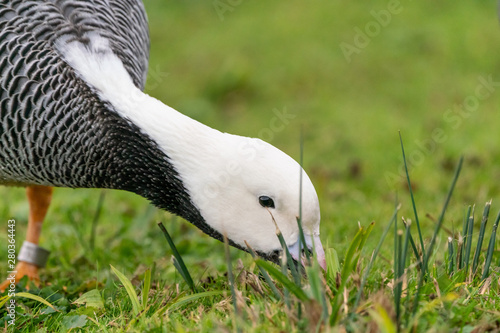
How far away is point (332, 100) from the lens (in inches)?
314

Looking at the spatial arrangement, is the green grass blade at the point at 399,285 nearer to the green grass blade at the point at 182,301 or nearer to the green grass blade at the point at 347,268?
the green grass blade at the point at 347,268

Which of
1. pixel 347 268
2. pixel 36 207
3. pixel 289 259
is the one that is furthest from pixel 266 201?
pixel 36 207

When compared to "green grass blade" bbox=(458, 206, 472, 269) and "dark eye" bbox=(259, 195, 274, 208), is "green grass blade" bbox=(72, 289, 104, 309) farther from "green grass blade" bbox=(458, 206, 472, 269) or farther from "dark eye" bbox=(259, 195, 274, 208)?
"green grass blade" bbox=(458, 206, 472, 269)

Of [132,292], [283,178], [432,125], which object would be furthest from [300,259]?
[432,125]

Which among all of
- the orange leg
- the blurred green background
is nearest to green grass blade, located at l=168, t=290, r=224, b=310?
the blurred green background

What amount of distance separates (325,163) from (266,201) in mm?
3763

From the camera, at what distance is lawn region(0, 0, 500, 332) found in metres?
2.57

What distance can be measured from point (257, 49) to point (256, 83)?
680 millimetres

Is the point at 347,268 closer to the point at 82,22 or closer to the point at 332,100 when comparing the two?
the point at 82,22

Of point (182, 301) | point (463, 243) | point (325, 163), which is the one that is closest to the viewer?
point (182, 301)

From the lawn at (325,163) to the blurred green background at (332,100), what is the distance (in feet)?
0.07

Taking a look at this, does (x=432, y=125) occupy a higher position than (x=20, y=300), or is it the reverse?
(x=432, y=125)

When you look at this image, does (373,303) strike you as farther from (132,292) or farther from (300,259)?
(132,292)

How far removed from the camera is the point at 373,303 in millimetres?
2379
